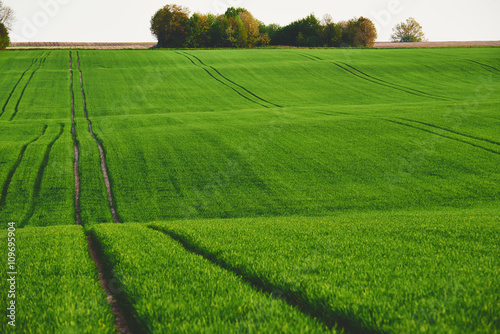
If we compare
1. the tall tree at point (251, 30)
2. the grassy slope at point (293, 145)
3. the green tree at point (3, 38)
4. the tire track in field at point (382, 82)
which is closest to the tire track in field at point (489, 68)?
the grassy slope at point (293, 145)

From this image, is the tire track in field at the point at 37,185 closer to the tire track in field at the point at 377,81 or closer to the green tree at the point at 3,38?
the tire track in field at the point at 377,81

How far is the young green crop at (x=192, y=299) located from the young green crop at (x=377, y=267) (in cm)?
65

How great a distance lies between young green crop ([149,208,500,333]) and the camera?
19.0 feet

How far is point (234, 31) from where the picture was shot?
102 meters

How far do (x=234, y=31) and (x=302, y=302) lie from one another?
103504 mm

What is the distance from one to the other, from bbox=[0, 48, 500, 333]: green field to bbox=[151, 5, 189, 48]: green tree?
4116cm

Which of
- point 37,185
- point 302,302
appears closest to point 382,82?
point 37,185

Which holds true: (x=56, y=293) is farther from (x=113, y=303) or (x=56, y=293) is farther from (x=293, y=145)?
(x=293, y=145)

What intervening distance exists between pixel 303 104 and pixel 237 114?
12.1m

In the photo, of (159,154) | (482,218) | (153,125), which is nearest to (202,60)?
(153,125)

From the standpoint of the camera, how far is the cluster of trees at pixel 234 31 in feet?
327

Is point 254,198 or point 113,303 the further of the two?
point 254,198

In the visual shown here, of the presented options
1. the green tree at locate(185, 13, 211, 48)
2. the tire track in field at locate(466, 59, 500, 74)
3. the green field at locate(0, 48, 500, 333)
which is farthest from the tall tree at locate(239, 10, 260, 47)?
the tire track in field at locate(466, 59, 500, 74)

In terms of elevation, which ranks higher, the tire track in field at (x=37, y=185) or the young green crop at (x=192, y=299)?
the young green crop at (x=192, y=299)
